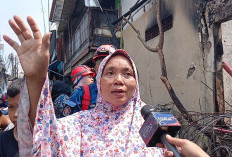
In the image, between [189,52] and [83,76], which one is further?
[189,52]

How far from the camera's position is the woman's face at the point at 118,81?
177 cm

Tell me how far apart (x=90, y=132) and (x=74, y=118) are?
0.15 meters

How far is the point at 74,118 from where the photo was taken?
1701mm

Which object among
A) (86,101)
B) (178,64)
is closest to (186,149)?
(86,101)

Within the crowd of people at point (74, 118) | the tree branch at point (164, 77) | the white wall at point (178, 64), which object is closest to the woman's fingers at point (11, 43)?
the crowd of people at point (74, 118)

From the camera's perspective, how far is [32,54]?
1.29 metres

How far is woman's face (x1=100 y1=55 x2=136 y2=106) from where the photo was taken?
177 centimetres

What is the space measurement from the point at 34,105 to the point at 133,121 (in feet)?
2.48

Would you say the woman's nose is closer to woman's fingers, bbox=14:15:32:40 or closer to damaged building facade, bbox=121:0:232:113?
woman's fingers, bbox=14:15:32:40

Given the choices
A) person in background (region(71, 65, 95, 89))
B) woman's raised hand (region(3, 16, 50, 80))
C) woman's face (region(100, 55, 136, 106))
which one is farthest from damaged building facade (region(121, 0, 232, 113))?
woman's raised hand (region(3, 16, 50, 80))

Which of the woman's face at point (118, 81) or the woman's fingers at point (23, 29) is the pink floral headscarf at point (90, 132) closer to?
the woman's face at point (118, 81)

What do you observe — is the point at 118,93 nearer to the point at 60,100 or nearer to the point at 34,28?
the point at 34,28

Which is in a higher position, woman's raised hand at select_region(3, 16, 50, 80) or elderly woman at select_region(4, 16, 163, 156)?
woman's raised hand at select_region(3, 16, 50, 80)

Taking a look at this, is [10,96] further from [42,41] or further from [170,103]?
[170,103]
